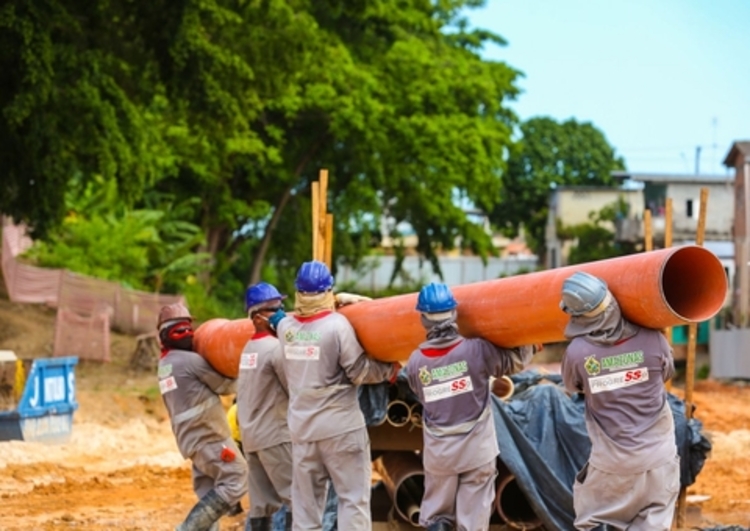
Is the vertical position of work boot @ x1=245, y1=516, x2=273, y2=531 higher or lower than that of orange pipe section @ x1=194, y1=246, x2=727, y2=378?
lower

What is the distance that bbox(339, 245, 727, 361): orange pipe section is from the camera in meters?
7.70

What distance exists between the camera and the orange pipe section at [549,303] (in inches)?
303

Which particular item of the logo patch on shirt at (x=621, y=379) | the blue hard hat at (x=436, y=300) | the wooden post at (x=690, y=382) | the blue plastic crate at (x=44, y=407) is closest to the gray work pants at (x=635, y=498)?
the logo patch on shirt at (x=621, y=379)

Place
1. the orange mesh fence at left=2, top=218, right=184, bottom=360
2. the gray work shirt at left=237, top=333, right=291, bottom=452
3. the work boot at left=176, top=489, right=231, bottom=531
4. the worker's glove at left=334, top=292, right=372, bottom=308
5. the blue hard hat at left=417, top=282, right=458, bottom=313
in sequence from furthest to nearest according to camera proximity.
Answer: the orange mesh fence at left=2, top=218, right=184, bottom=360 → the work boot at left=176, top=489, right=231, bottom=531 → the gray work shirt at left=237, top=333, right=291, bottom=452 → the worker's glove at left=334, top=292, right=372, bottom=308 → the blue hard hat at left=417, top=282, right=458, bottom=313

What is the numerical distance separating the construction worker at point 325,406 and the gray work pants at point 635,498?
178 cm

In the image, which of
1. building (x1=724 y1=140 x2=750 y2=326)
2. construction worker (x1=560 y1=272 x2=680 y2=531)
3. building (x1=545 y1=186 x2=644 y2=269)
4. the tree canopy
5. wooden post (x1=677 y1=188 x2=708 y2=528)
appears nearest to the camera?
construction worker (x1=560 y1=272 x2=680 y2=531)

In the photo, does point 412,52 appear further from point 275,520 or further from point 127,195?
point 275,520

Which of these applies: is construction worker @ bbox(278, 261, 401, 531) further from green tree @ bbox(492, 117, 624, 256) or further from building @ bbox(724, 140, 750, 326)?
green tree @ bbox(492, 117, 624, 256)

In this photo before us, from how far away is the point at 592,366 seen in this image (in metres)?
8.00

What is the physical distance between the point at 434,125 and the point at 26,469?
22.4 m

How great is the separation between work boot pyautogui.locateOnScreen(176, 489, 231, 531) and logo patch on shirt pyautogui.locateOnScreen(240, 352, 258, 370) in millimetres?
1110

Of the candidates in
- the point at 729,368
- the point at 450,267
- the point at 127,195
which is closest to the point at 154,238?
the point at 127,195

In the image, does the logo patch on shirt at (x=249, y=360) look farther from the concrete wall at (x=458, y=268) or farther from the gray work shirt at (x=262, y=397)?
the concrete wall at (x=458, y=268)

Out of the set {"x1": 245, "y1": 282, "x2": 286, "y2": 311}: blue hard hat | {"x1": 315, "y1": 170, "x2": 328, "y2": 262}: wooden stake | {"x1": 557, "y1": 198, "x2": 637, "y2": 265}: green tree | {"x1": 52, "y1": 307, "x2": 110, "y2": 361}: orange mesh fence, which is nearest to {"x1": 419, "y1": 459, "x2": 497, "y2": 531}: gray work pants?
{"x1": 245, "y1": 282, "x2": 286, "y2": 311}: blue hard hat
